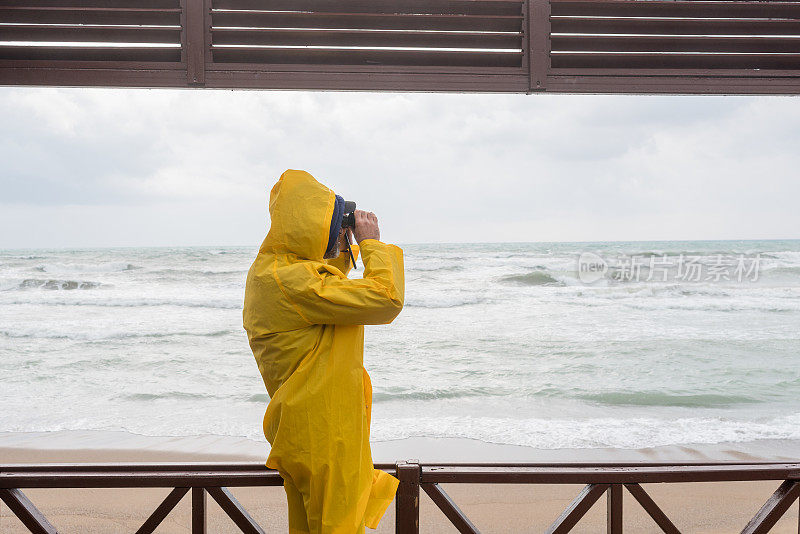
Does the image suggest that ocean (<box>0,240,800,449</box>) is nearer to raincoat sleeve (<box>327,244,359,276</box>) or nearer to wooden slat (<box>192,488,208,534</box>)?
wooden slat (<box>192,488,208,534</box>)

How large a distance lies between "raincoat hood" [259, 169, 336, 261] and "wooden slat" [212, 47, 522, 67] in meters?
0.70

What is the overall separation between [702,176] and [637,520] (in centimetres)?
2524

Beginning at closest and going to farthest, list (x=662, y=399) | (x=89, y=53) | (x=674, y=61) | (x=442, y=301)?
(x=89, y=53), (x=674, y=61), (x=662, y=399), (x=442, y=301)

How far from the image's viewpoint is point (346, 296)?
49.6 inches

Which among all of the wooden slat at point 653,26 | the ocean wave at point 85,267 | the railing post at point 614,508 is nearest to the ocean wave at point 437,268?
the ocean wave at point 85,267

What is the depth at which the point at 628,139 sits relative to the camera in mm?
26906

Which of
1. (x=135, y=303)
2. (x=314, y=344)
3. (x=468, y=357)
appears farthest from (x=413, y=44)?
(x=135, y=303)

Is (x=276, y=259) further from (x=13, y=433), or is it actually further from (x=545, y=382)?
(x=545, y=382)

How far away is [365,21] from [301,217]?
3.04 ft

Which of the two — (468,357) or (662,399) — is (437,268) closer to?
(468,357)

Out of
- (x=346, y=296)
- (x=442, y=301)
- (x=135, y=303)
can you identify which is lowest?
(x=442, y=301)

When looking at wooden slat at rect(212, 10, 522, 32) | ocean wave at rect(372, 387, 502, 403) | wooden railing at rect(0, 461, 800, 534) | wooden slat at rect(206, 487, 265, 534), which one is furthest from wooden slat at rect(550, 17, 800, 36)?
ocean wave at rect(372, 387, 502, 403)

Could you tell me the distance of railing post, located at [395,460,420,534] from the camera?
5.24ft

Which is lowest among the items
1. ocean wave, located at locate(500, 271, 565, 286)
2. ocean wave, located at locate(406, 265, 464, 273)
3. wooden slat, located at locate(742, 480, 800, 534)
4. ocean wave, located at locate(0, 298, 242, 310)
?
ocean wave, located at locate(500, 271, 565, 286)
